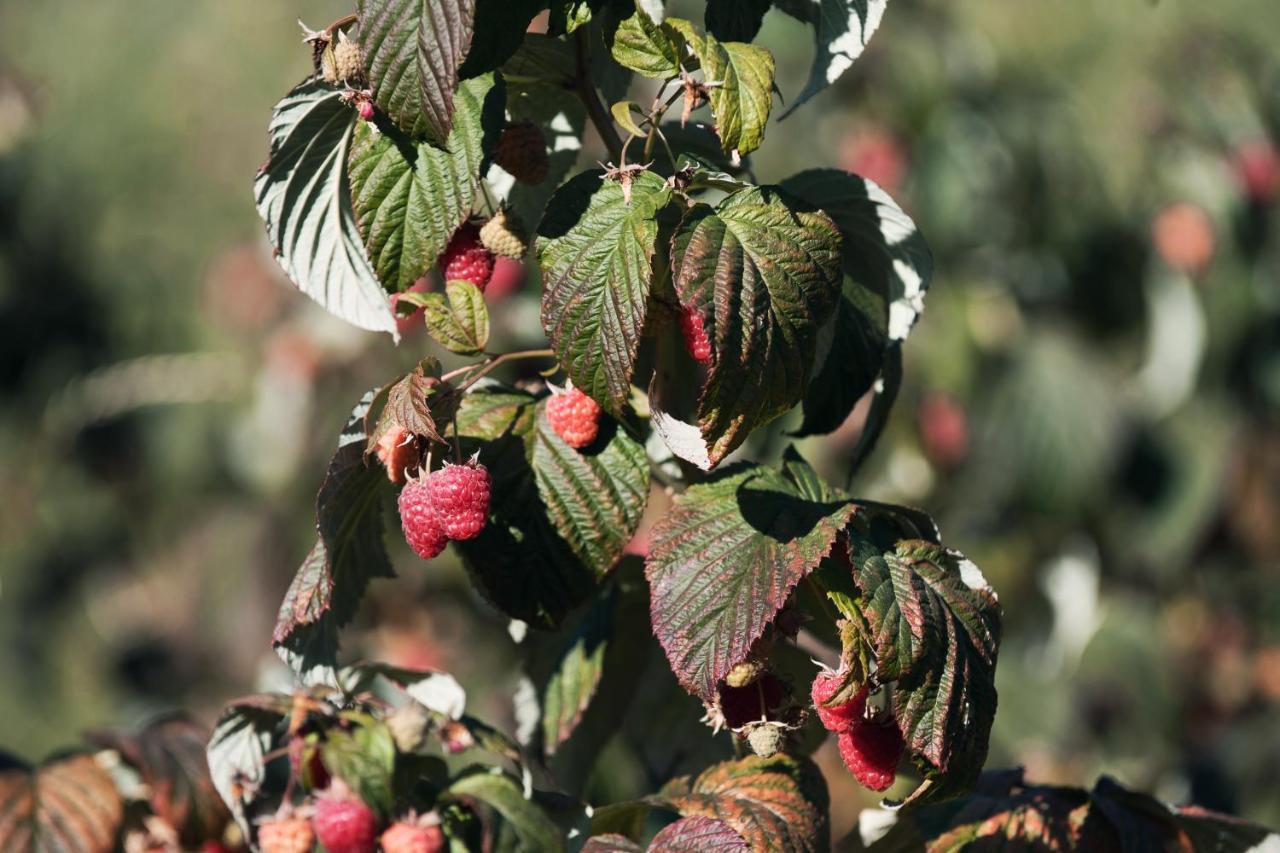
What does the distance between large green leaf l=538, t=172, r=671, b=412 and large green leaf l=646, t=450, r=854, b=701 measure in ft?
0.38

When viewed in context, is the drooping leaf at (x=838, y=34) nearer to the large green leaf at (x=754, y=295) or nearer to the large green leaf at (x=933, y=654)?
the large green leaf at (x=754, y=295)

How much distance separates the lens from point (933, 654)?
2.89 ft

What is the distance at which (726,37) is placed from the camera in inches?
38.0

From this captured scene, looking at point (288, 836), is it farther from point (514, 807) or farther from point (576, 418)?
point (576, 418)

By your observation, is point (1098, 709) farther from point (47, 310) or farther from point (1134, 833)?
point (47, 310)

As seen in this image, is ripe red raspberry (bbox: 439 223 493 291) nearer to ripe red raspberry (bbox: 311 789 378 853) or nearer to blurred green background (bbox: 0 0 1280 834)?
ripe red raspberry (bbox: 311 789 378 853)

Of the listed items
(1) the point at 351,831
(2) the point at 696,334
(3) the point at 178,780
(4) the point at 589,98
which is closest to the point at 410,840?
(1) the point at 351,831

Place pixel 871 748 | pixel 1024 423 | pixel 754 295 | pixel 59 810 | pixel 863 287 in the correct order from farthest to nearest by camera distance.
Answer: pixel 1024 423
pixel 59 810
pixel 863 287
pixel 871 748
pixel 754 295

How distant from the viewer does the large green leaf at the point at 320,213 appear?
3.20 ft

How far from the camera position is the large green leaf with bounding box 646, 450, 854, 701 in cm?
89

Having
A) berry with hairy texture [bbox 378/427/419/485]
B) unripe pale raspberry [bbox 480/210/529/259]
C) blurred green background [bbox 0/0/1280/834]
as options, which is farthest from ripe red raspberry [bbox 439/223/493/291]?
blurred green background [bbox 0/0/1280/834]

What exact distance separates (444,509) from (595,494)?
131mm

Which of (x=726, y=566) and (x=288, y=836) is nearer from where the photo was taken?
(x=726, y=566)

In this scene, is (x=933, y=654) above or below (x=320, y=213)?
below
